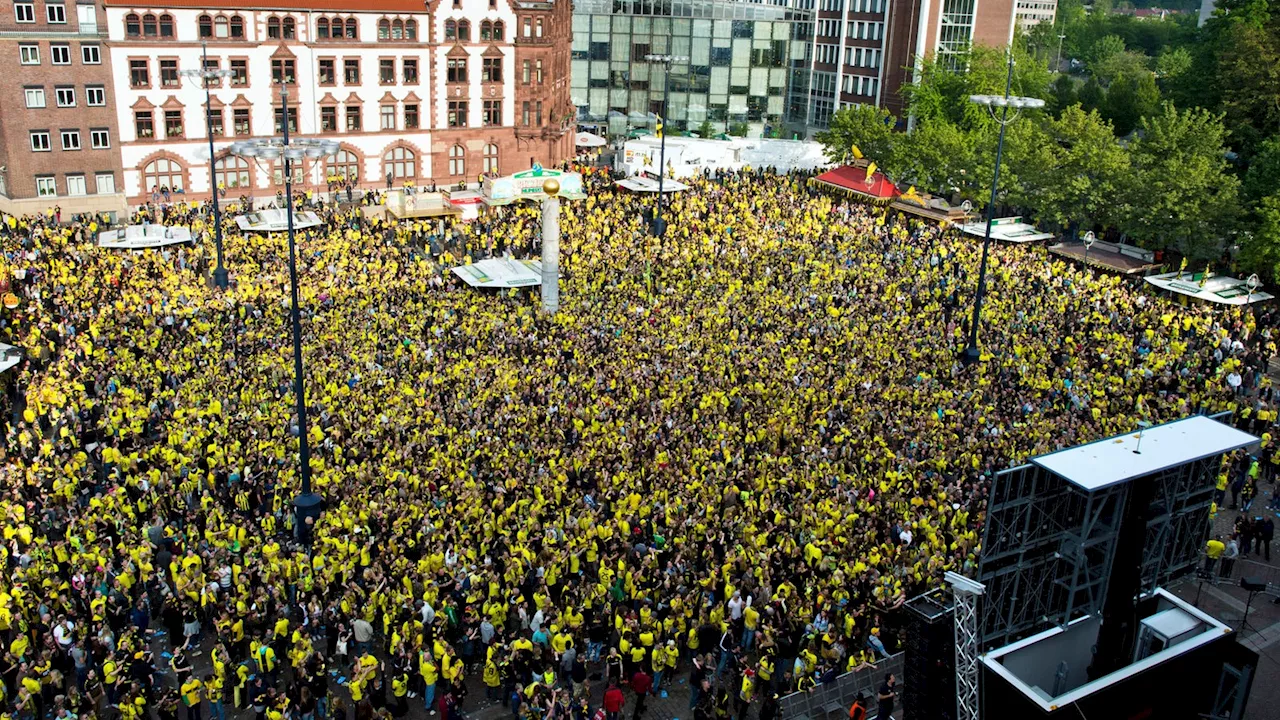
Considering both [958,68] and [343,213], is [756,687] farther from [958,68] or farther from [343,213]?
[958,68]

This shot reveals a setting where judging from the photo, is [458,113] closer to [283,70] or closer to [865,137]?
[283,70]

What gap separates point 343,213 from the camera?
49062mm

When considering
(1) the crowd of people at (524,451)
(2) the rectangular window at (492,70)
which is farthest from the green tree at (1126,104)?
(2) the rectangular window at (492,70)

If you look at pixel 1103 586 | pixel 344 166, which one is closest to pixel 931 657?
pixel 1103 586

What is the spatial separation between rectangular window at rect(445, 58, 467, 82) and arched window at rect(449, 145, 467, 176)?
3.77 m

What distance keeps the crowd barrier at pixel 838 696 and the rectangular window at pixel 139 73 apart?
47146 millimetres

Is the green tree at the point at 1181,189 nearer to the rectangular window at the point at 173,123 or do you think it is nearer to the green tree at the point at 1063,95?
the green tree at the point at 1063,95

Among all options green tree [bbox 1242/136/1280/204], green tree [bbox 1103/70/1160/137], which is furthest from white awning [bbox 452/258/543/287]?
green tree [bbox 1103/70/1160/137]

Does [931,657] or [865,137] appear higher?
[865,137]

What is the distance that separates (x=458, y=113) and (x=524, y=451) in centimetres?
3758

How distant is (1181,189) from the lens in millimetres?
45094

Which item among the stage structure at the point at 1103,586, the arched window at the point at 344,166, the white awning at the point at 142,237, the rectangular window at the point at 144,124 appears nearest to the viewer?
the stage structure at the point at 1103,586

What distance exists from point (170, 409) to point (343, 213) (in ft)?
72.8

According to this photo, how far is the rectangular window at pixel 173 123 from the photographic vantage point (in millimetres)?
52909
